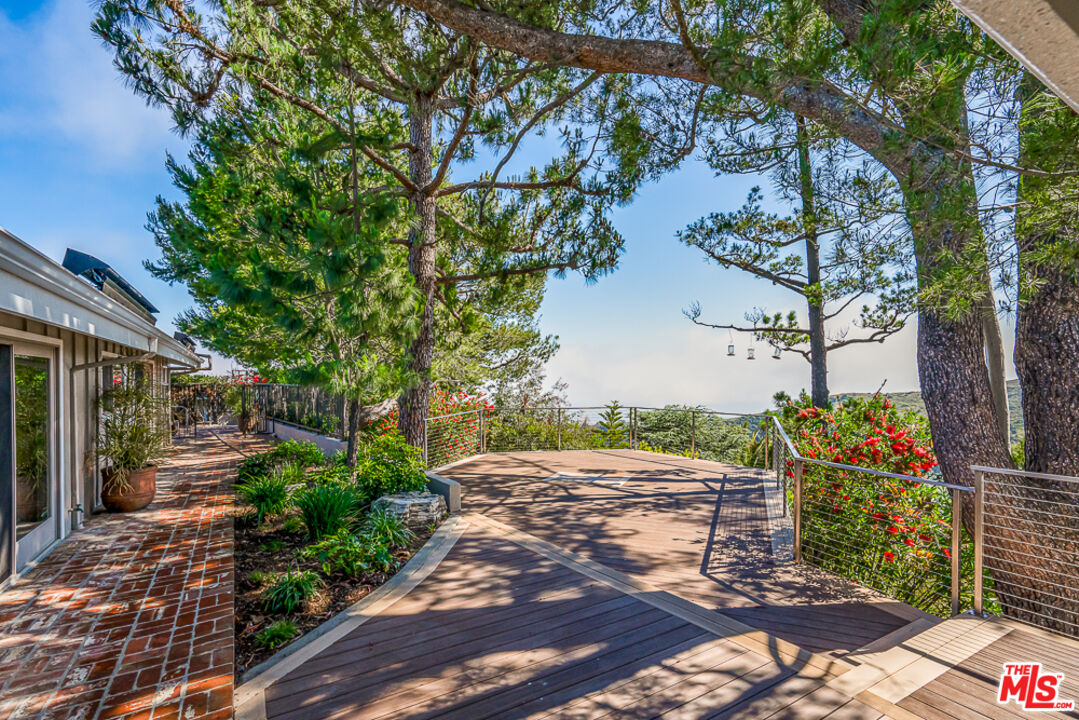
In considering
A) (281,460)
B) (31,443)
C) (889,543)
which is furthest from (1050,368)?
(281,460)

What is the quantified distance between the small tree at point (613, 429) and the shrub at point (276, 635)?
8.86 metres

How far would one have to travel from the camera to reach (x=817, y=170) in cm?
436

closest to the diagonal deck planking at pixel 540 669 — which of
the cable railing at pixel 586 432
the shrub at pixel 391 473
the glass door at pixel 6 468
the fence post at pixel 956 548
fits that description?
the fence post at pixel 956 548

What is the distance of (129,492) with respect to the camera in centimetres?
593

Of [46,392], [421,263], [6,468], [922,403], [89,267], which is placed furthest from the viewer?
[89,267]

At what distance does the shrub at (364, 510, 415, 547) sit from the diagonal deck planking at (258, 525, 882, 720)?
1.07 meters

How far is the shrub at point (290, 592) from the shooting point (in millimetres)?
3367

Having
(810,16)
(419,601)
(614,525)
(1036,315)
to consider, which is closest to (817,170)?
(810,16)

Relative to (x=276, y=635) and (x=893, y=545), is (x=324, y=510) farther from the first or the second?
(x=893, y=545)

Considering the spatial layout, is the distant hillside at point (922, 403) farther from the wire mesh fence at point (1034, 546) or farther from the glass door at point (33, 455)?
the glass door at point (33, 455)

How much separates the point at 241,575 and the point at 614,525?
11.4 ft

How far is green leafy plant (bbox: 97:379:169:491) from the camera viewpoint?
5906 mm

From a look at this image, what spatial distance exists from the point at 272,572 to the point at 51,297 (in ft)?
8.14

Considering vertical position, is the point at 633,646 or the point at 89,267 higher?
the point at 89,267
